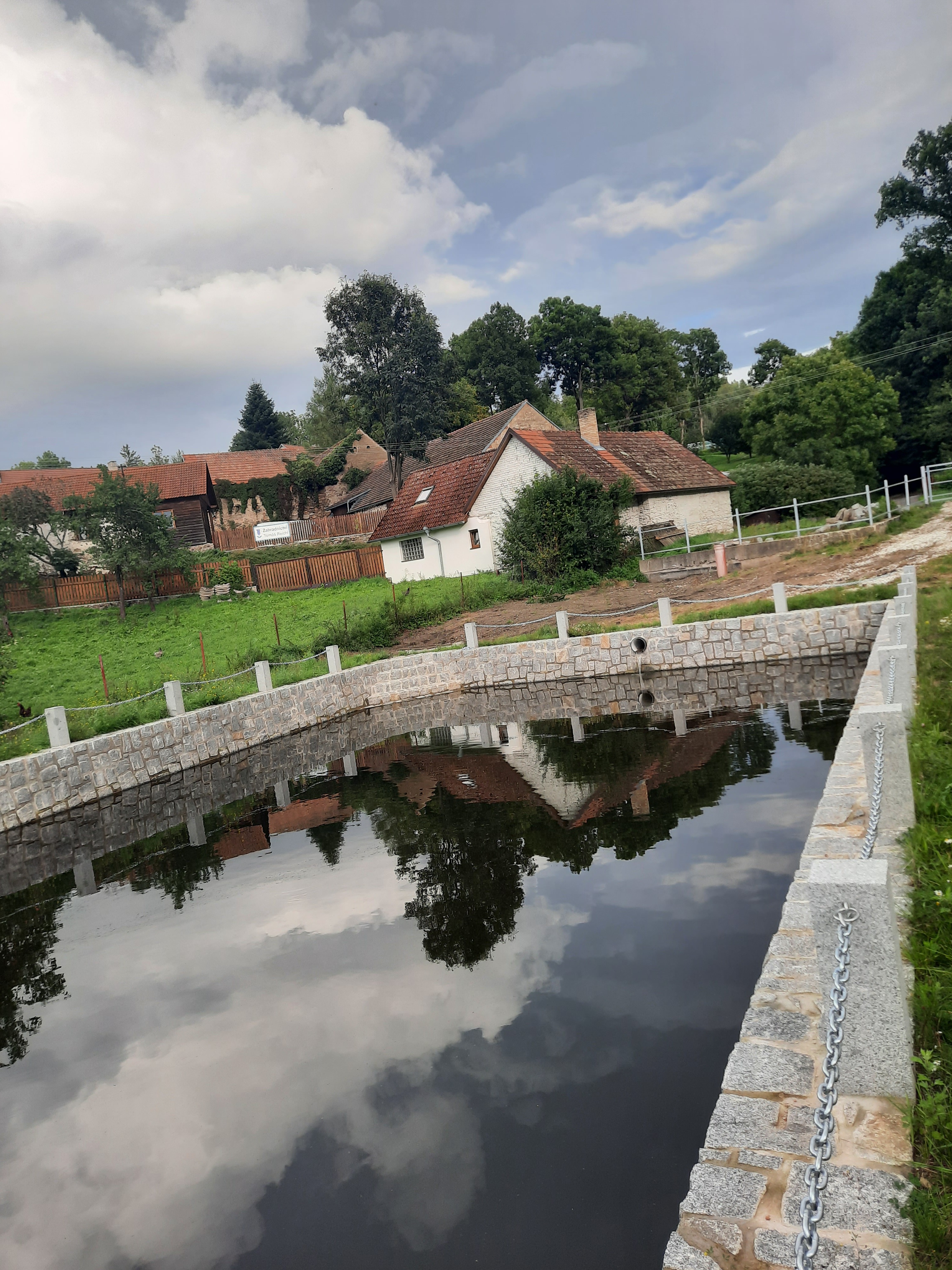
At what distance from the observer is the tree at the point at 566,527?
2734 cm

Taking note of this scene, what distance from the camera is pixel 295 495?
1982 inches

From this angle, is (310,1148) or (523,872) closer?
(310,1148)

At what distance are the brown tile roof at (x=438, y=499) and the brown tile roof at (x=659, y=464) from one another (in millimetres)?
6482

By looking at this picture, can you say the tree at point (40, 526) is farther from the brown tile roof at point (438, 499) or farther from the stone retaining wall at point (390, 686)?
the stone retaining wall at point (390, 686)

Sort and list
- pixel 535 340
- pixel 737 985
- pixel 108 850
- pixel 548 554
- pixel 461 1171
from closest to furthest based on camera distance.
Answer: pixel 461 1171 < pixel 737 985 < pixel 108 850 < pixel 548 554 < pixel 535 340

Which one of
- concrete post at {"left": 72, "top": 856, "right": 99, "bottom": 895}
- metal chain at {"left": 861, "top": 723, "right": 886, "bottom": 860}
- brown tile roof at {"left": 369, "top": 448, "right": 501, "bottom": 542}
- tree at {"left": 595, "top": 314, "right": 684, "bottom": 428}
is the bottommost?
concrete post at {"left": 72, "top": 856, "right": 99, "bottom": 895}

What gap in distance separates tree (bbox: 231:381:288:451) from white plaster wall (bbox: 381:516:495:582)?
48714 millimetres

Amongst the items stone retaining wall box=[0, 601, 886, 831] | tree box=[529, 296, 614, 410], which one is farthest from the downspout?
tree box=[529, 296, 614, 410]

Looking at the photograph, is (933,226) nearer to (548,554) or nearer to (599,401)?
(599,401)

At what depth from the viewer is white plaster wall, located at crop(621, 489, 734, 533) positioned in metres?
32.8

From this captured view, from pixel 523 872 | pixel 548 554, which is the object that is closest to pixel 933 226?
pixel 548 554

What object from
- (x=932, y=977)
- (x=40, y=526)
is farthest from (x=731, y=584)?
(x=40, y=526)

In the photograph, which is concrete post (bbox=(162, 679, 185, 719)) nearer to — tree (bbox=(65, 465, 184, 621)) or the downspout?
tree (bbox=(65, 465, 184, 621))

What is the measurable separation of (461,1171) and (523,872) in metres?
3.86
